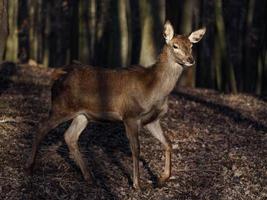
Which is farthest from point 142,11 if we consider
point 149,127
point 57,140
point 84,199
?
point 84,199

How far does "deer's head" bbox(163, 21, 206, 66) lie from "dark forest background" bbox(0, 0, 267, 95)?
3.79 metres

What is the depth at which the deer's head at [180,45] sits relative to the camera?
10.5 meters

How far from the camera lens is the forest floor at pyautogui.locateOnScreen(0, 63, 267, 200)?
1037 centimetres

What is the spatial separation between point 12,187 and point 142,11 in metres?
12.3

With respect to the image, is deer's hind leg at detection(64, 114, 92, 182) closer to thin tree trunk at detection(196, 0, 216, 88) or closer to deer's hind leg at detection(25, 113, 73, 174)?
deer's hind leg at detection(25, 113, 73, 174)

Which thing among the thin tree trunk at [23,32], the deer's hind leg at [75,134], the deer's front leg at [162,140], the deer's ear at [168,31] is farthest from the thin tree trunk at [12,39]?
the deer's ear at [168,31]

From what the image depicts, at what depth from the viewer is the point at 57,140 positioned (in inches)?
500

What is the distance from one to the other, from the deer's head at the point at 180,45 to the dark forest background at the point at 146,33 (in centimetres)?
379

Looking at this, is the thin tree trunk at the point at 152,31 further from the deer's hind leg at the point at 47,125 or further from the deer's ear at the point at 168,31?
the deer's hind leg at the point at 47,125

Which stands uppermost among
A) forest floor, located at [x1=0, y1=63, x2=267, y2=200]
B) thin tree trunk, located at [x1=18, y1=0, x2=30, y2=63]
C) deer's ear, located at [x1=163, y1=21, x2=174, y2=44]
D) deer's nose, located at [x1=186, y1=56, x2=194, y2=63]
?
deer's ear, located at [x1=163, y1=21, x2=174, y2=44]

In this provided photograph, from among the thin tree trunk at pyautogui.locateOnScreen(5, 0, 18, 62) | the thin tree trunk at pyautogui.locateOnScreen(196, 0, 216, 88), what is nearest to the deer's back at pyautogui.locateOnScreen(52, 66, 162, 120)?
the thin tree trunk at pyautogui.locateOnScreen(196, 0, 216, 88)

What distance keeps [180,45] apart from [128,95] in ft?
3.41

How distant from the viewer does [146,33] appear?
21062mm

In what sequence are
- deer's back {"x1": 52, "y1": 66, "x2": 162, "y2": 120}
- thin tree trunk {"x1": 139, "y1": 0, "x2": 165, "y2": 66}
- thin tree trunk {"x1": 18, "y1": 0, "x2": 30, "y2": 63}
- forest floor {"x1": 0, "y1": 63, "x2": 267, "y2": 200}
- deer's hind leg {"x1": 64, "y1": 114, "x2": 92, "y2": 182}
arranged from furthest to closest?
thin tree trunk {"x1": 18, "y1": 0, "x2": 30, "y2": 63} < thin tree trunk {"x1": 139, "y1": 0, "x2": 165, "y2": 66} < deer's hind leg {"x1": 64, "y1": 114, "x2": 92, "y2": 182} < deer's back {"x1": 52, "y1": 66, "x2": 162, "y2": 120} < forest floor {"x1": 0, "y1": 63, "x2": 267, "y2": 200}
